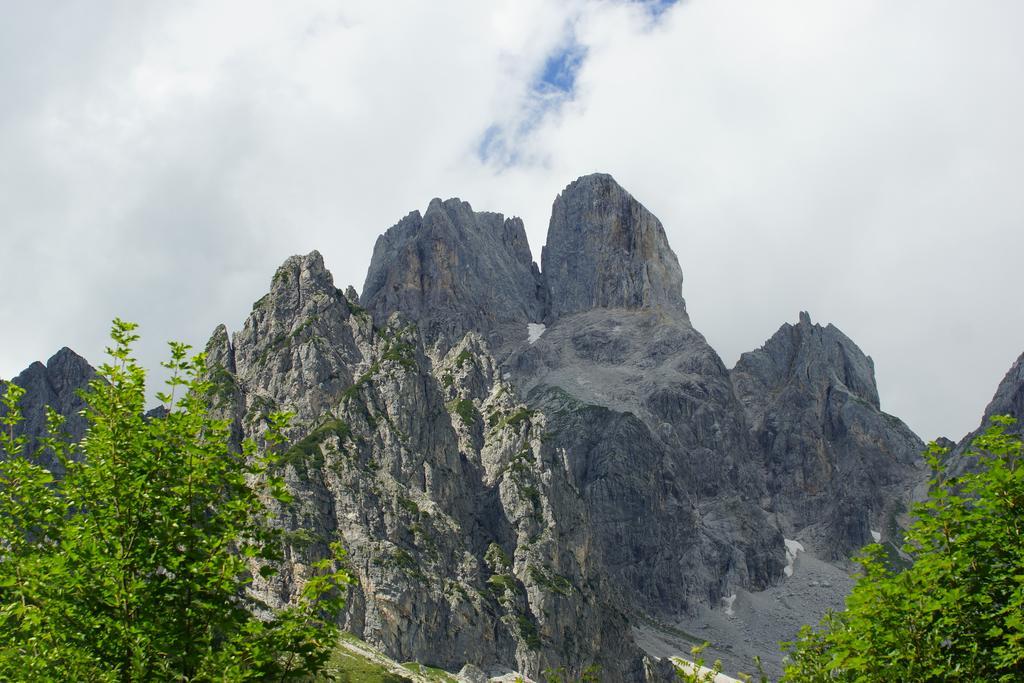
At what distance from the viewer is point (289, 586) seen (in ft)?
598

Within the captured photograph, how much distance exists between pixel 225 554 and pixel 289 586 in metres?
167

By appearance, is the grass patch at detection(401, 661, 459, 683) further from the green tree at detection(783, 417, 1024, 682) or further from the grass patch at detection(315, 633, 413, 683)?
the green tree at detection(783, 417, 1024, 682)

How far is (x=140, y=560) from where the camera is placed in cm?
2267

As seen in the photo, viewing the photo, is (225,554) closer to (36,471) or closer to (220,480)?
(220,480)

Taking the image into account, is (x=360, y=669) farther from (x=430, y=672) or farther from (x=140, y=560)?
(x=140, y=560)

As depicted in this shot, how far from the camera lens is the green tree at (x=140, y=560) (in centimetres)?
2178

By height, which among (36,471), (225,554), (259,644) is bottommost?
(259,644)

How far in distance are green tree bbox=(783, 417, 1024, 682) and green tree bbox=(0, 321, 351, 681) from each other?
13.5m

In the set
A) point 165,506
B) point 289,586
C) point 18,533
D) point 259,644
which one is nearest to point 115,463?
point 165,506

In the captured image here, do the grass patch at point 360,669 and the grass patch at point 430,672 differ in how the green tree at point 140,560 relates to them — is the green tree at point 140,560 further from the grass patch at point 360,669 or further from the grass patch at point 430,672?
the grass patch at point 430,672

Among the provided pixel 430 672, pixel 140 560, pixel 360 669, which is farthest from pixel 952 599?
pixel 430 672

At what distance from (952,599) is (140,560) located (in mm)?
18902

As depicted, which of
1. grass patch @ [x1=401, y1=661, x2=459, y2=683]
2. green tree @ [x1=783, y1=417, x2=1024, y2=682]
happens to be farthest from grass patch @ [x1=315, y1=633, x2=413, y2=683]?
green tree @ [x1=783, y1=417, x2=1024, y2=682]

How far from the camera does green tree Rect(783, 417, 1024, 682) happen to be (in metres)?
25.4
